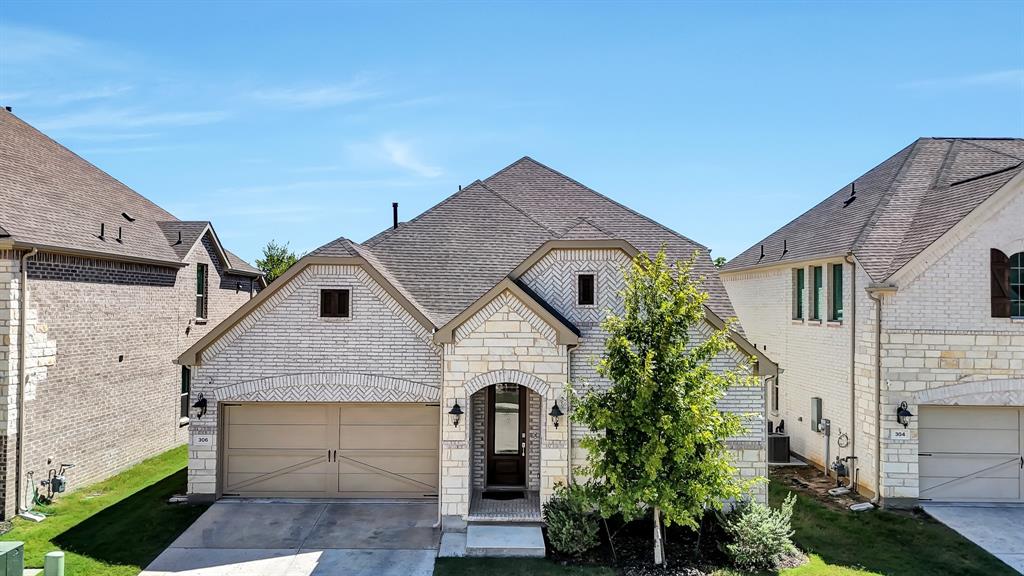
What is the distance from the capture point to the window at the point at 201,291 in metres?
21.8

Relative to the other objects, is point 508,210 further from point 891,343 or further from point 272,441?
point 891,343

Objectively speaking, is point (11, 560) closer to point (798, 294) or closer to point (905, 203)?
point (798, 294)

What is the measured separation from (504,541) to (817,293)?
11.6m

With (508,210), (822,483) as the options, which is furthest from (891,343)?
(508,210)

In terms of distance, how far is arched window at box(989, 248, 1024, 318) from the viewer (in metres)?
14.1

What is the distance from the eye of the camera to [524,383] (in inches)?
506

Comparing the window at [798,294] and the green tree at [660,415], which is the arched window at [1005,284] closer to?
the window at [798,294]

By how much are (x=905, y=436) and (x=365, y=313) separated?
12091 mm

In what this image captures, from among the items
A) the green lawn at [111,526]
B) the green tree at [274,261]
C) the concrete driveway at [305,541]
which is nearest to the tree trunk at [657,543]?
the concrete driveway at [305,541]

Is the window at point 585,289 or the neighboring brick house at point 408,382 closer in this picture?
the neighboring brick house at point 408,382

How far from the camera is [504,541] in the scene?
38.7 ft

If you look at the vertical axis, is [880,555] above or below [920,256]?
below

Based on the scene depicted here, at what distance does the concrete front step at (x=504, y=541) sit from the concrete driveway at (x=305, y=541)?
2.39 ft

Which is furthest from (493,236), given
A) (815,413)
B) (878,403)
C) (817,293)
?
(815,413)
